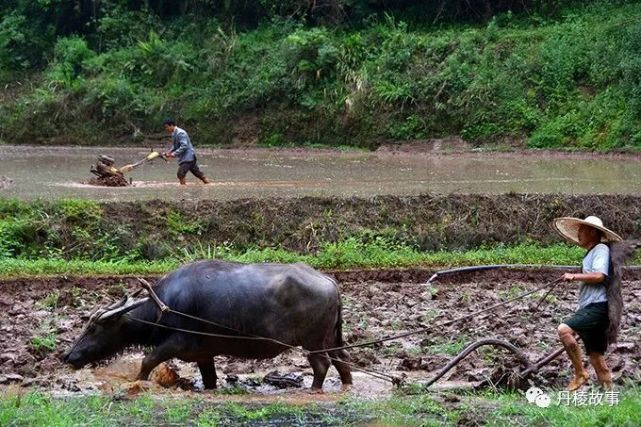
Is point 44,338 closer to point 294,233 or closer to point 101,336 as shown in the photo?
point 101,336

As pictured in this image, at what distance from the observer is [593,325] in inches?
323

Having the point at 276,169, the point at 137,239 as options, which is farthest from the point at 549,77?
the point at 137,239

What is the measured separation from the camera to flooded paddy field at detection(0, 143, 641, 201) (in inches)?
744

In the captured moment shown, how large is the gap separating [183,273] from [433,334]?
2856mm

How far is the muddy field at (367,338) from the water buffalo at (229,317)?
11.1 inches

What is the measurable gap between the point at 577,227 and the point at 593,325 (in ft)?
2.75

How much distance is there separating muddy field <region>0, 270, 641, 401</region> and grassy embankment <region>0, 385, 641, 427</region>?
0.59 m

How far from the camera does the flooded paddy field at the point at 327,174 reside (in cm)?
1891

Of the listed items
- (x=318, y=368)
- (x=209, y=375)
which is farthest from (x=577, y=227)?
(x=209, y=375)

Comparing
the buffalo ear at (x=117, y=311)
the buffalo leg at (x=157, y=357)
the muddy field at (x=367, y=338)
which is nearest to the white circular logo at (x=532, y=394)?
the muddy field at (x=367, y=338)

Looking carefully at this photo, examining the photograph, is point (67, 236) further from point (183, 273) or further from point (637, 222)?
point (637, 222)

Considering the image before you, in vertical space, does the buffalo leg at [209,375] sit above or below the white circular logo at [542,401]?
below

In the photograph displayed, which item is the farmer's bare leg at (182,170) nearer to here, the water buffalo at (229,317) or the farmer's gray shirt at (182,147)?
the farmer's gray shirt at (182,147)

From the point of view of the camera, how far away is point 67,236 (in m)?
15.4
